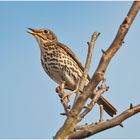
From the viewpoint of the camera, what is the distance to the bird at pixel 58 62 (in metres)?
7.90

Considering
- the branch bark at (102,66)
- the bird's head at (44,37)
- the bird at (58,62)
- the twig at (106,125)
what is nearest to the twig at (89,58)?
the twig at (106,125)

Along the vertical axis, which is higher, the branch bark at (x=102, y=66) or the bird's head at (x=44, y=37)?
the bird's head at (x=44, y=37)

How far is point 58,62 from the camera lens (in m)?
8.14

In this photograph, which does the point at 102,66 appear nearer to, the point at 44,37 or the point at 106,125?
the point at 106,125

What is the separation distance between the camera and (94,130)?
226 centimetres

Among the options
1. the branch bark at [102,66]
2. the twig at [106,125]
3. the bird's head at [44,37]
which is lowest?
the twig at [106,125]

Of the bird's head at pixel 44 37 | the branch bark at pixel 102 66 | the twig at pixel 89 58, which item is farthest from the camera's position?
the bird's head at pixel 44 37

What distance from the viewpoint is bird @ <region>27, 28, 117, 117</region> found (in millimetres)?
7898

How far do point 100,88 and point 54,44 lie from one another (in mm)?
6005

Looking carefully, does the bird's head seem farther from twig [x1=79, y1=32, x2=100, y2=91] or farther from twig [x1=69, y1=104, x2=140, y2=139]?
twig [x1=69, y1=104, x2=140, y2=139]

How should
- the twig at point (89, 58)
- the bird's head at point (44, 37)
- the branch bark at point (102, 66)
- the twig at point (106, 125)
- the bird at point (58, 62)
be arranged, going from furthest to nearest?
1. the bird's head at point (44, 37)
2. the bird at point (58, 62)
3. the twig at point (89, 58)
4. the twig at point (106, 125)
5. the branch bark at point (102, 66)

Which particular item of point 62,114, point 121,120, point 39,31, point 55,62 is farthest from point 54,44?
point 121,120

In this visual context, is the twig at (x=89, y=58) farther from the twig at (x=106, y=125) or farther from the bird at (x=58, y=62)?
the bird at (x=58, y=62)

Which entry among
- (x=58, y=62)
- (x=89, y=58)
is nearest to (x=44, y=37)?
(x=58, y=62)
